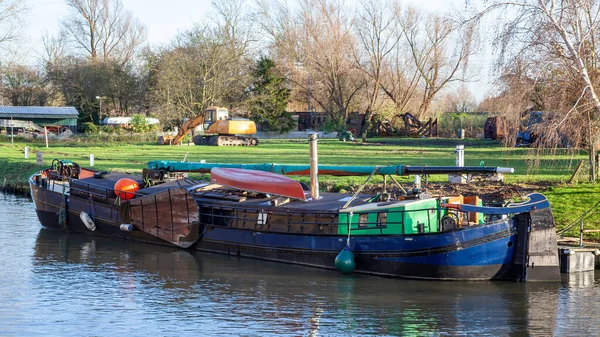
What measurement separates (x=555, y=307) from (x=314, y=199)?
22.8 ft

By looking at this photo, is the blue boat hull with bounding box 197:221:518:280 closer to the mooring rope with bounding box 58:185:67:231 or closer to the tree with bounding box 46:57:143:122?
the mooring rope with bounding box 58:185:67:231

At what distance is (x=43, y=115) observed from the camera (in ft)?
277

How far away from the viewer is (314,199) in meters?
20.8

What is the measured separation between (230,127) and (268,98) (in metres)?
15.3

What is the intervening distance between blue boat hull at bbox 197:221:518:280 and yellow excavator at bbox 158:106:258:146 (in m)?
44.7

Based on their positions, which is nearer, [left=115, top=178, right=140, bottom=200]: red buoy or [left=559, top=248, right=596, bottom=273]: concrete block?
[left=559, top=248, right=596, bottom=273]: concrete block

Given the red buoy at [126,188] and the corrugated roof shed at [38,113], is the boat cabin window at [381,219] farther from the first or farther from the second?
the corrugated roof shed at [38,113]

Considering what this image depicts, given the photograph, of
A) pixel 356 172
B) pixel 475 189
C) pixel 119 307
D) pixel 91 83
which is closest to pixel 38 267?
pixel 119 307

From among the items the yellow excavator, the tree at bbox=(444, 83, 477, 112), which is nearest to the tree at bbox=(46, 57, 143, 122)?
the yellow excavator

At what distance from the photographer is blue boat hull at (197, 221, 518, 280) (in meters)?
17.8

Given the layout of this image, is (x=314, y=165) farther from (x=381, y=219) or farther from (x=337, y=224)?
(x=381, y=219)

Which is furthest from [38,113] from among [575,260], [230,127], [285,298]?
[575,260]

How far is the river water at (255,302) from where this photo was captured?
14633mm

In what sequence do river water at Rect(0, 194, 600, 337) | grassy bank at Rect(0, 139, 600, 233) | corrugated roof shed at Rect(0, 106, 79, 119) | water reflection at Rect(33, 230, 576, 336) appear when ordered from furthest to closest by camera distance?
corrugated roof shed at Rect(0, 106, 79, 119), grassy bank at Rect(0, 139, 600, 233), water reflection at Rect(33, 230, 576, 336), river water at Rect(0, 194, 600, 337)
